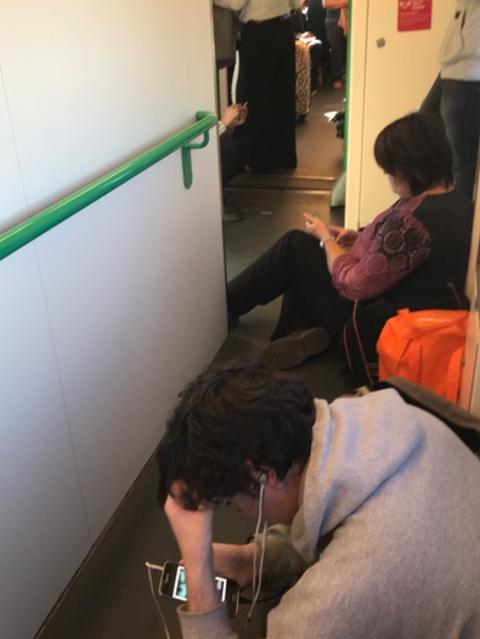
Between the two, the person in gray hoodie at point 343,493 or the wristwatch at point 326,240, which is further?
the wristwatch at point 326,240

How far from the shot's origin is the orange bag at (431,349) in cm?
165

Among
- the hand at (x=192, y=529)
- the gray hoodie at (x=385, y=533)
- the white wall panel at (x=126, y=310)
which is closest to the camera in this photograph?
the gray hoodie at (x=385, y=533)

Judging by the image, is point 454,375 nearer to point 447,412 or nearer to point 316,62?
point 447,412

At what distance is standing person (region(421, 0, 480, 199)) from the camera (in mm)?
2473

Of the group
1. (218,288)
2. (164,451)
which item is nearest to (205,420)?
(164,451)

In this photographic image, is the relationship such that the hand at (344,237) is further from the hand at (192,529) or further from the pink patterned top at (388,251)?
the hand at (192,529)

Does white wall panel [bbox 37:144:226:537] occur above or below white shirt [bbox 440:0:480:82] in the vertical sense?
below

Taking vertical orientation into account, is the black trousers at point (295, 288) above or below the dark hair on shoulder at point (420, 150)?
below

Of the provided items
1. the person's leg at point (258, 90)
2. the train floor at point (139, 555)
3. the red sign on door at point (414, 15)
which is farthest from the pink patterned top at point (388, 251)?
the person's leg at point (258, 90)

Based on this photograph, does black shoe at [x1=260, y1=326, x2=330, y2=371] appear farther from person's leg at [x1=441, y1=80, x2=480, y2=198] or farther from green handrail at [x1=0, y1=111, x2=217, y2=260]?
person's leg at [x1=441, y1=80, x2=480, y2=198]

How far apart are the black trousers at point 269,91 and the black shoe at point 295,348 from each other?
242cm

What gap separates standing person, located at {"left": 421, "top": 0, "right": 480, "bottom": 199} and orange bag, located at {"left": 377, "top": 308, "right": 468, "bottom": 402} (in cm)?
130

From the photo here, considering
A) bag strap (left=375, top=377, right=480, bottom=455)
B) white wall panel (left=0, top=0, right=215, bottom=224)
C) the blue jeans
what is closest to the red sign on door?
the blue jeans

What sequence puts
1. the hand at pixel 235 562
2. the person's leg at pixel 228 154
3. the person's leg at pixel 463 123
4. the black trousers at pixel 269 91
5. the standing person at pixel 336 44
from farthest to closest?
the standing person at pixel 336 44, the black trousers at pixel 269 91, the person's leg at pixel 228 154, the person's leg at pixel 463 123, the hand at pixel 235 562
